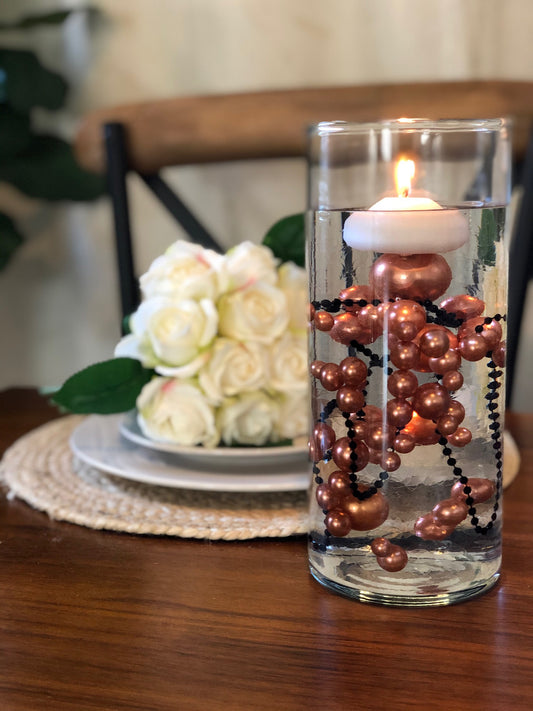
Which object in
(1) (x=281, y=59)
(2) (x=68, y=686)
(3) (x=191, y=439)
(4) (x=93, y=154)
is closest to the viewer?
(2) (x=68, y=686)

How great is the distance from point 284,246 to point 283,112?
0.56 m

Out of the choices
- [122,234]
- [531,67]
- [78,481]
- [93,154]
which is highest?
[531,67]

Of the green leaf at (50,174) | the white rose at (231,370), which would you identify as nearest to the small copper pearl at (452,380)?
the white rose at (231,370)

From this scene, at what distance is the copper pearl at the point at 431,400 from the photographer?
40 centimetres

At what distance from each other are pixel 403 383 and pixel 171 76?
50.0 inches

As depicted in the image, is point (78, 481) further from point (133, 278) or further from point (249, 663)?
point (133, 278)

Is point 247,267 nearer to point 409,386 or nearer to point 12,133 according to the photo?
point 409,386

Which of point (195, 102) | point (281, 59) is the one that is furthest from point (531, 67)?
point (195, 102)

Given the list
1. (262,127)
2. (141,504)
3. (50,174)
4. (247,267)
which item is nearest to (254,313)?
(247,267)

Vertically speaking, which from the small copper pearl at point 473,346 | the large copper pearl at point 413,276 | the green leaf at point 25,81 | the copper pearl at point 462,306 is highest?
the green leaf at point 25,81

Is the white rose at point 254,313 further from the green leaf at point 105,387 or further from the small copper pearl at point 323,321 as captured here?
the small copper pearl at point 323,321

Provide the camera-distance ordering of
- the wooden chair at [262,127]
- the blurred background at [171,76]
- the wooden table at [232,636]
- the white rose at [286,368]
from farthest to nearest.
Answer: the blurred background at [171,76]
the wooden chair at [262,127]
the white rose at [286,368]
the wooden table at [232,636]

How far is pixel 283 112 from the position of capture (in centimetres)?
118

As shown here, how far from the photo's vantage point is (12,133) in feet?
4.95
